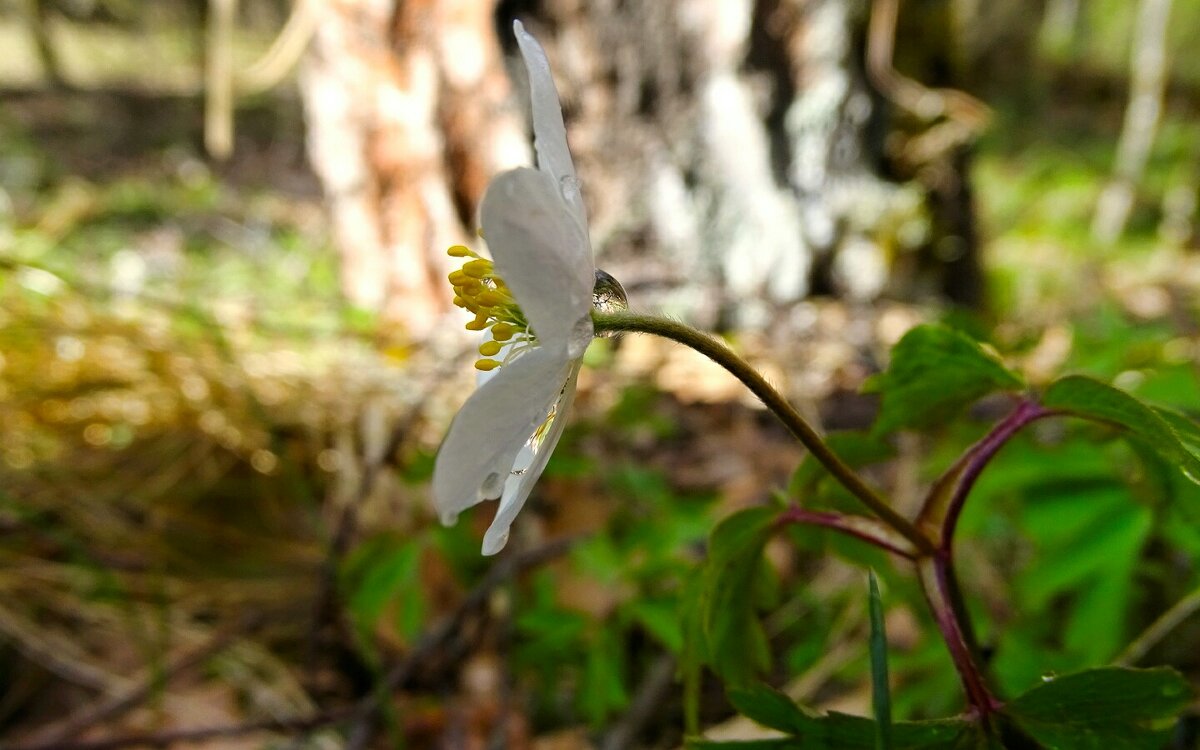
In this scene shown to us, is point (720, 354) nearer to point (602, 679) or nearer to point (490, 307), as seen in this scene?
point (490, 307)

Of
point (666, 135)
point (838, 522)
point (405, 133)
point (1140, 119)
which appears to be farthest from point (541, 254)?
point (1140, 119)

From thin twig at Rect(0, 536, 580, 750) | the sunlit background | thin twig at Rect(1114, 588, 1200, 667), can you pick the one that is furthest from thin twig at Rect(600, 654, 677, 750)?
thin twig at Rect(1114, 588, 1200, 667)

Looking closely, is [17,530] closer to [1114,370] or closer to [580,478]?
[580,478]

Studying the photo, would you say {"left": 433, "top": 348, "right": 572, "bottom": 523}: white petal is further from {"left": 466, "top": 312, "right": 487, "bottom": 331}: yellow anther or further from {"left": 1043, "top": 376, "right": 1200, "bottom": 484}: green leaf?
{"left": 1043, "top": 376, "right": 1200, "bottom": 484}: green leaf

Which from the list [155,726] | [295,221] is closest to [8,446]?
[155,726]

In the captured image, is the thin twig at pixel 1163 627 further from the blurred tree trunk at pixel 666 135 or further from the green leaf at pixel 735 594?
the blurred tree trunk at pixel 666 135

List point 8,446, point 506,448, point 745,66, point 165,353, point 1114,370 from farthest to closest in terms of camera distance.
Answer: point 745,66 → point 165,353 → point 8,446 → point 1114,370 → point 506,448
